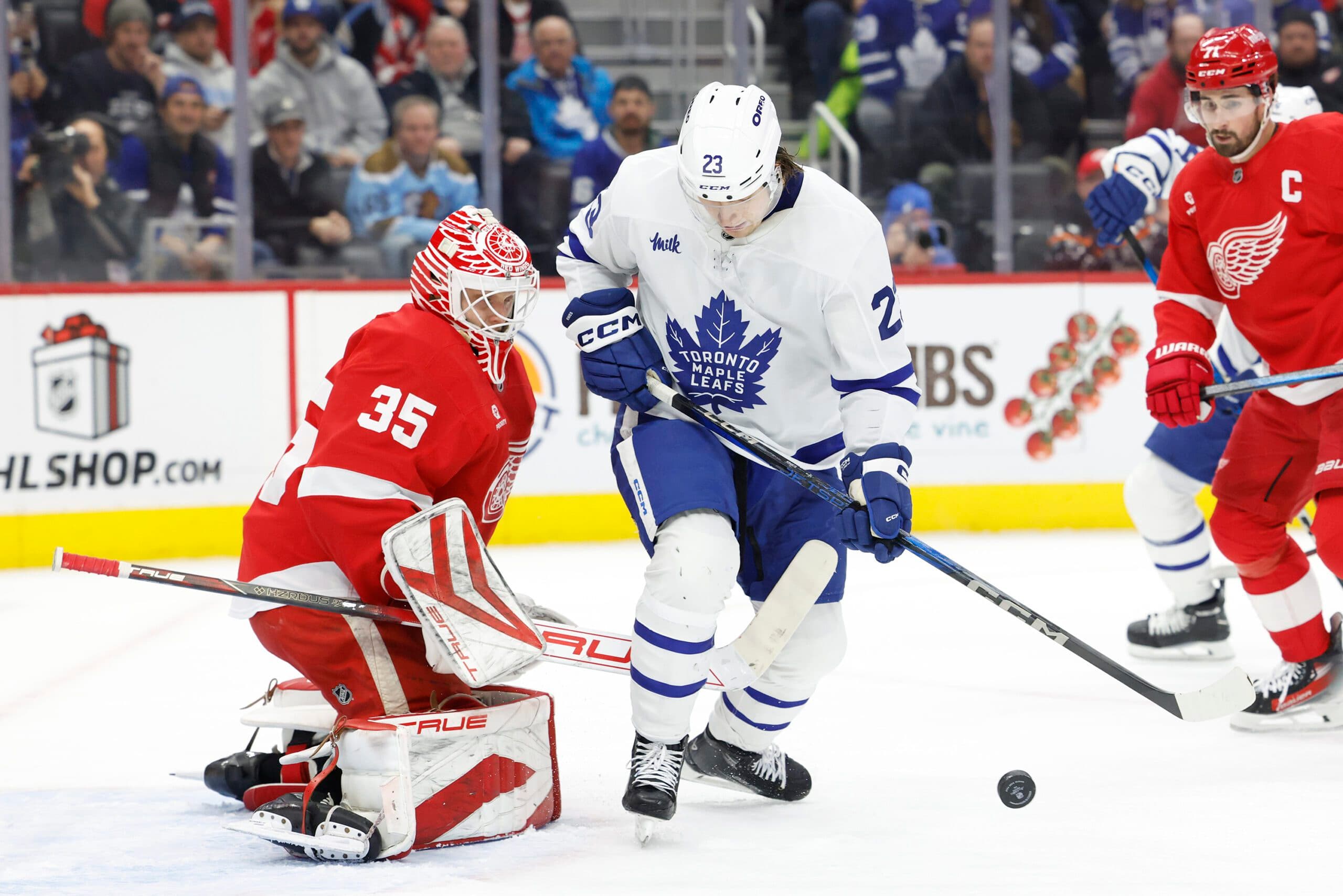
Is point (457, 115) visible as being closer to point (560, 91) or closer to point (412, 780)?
point (560, 91)

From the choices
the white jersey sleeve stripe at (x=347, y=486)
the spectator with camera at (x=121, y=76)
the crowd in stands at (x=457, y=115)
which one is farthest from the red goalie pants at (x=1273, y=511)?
the spectator with camera at (x=121, y=76)

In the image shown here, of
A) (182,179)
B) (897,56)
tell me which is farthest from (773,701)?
(897,56)

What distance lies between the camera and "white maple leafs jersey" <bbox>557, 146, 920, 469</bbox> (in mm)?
2439

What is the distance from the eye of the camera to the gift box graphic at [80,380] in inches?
198

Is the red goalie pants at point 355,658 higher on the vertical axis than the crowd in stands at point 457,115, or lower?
lower

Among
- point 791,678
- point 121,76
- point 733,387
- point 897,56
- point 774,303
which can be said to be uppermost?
point 897,56

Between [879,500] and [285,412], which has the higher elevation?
[879,500]

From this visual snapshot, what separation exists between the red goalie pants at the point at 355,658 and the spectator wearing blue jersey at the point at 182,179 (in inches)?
125

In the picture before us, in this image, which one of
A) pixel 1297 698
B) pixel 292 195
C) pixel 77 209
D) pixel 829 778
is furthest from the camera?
pixel 292 195

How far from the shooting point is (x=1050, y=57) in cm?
619

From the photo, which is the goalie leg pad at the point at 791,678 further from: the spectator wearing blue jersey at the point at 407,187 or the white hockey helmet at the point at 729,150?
the spectator wearing blue jersey at the point at 407,187

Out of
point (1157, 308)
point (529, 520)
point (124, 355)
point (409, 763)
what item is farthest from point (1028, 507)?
point (409, 763)

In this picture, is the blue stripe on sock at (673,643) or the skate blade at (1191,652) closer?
the blue stripe on sock at (673,643)

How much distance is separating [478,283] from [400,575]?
19.0 inches
